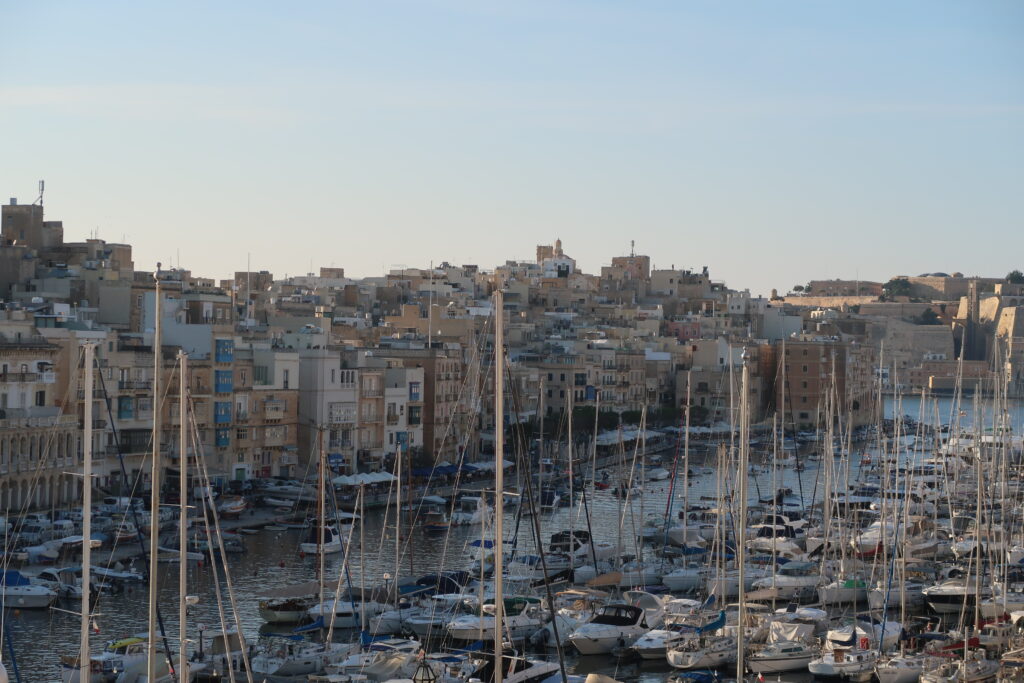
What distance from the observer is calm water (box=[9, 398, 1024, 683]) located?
2709 cm

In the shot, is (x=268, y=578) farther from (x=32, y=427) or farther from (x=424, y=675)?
(x=424, y=675)

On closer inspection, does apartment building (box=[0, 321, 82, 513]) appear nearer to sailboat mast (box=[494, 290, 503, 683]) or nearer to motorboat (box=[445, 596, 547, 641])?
motorboat (box=[445, 596, 547, 641])

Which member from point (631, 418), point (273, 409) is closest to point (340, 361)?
point (273, 409)

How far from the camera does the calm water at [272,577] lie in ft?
88.9

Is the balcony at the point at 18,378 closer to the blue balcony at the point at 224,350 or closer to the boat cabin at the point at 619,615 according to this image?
the blue balcony at the point at 224,350

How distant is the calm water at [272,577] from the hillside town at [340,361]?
2.31m

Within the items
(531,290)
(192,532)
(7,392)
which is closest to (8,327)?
(7,392)

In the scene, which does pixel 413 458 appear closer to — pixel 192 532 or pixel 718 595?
pixel 192 532

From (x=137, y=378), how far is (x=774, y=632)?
69.5 ft

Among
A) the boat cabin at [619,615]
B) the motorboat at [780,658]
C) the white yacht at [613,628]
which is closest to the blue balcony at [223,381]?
the white yacht at [613,628]

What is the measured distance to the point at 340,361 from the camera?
168 ft

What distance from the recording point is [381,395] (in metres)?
52.2

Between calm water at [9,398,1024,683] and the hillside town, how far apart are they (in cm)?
231

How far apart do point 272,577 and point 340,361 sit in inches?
693
